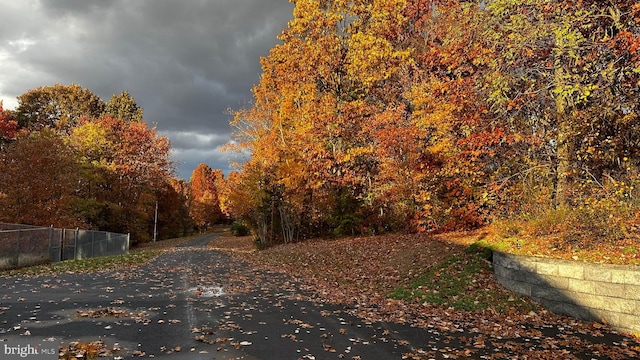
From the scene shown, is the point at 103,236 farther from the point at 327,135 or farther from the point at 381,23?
the point at 381,23

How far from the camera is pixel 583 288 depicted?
24.9ft

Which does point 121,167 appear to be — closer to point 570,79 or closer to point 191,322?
point 191,322

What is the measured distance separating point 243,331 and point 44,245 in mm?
15196

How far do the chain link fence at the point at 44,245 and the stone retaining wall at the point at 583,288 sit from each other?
1770 cm

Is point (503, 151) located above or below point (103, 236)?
above

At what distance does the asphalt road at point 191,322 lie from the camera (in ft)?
19.5

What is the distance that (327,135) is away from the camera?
2298cm

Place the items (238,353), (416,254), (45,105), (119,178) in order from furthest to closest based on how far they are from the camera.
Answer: (45,105)
(119,178)
(416,254)
(238,353)

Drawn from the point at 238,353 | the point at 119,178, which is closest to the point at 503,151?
the point at 238,353

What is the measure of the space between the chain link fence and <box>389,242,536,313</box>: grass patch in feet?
48.6

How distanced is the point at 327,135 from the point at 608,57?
15338 millimetres

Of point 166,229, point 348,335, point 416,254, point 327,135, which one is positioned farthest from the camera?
point 166,229

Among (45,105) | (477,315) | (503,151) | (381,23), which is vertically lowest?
(477,315)

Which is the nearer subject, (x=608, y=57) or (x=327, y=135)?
(x=608, y=57)
